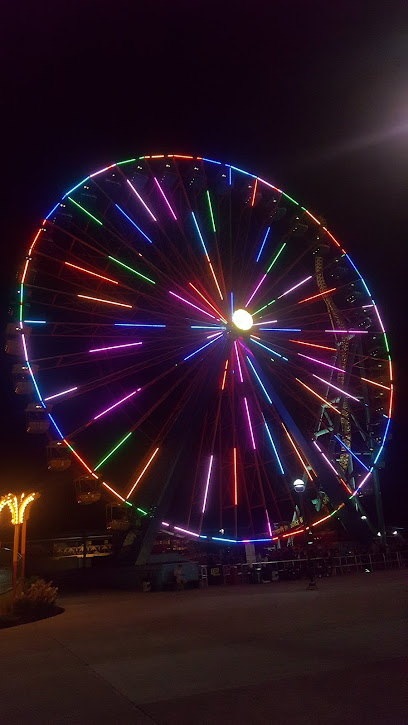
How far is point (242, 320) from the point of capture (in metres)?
18.3

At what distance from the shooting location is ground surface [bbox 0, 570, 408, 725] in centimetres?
424

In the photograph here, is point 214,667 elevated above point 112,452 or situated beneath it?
situated beneath

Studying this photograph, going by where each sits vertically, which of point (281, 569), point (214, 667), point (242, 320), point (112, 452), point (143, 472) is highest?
point (242, 320)

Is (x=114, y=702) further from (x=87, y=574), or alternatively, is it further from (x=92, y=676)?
(x=87, y=574)

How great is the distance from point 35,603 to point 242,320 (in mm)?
10476

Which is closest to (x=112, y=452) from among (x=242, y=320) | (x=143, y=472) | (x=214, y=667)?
(x=143, y=472)

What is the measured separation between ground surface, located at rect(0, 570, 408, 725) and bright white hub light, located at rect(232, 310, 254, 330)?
31.5 ft

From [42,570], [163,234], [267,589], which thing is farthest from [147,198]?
[42,570]

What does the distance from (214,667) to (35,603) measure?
6.49 meters

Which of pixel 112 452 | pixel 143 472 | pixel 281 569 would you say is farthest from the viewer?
pixel 281 569

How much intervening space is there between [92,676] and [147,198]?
15171 millimetres

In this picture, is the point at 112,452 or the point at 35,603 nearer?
the point at 35,603

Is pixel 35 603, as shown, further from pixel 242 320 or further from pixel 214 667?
pixel 242 320

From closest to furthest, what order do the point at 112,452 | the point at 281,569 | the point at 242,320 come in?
1. the point at 112,452
2. the point at 242,320
3. the point at 281,569
